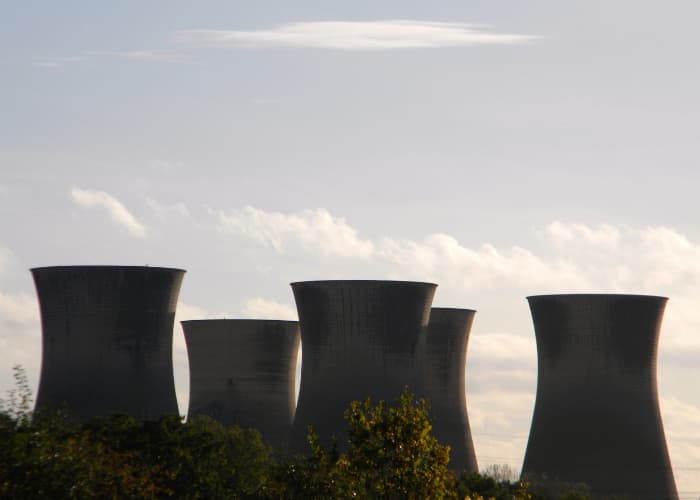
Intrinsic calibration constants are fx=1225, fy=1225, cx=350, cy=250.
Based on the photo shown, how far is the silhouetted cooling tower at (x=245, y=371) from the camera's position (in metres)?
39.1

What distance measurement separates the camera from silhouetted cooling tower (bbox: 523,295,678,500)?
33.3 metres

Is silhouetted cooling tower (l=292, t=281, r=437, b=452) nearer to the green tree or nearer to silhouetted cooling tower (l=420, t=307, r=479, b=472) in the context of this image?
silhouetted cooling tower (l=420, t=307, r=479, b=472)

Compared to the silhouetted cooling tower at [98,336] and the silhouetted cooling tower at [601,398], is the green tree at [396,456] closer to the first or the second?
the silhouetted cooling tower at [98,336]

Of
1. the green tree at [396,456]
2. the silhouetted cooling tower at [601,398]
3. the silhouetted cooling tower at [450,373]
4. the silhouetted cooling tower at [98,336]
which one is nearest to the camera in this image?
the green tree at [396,456]

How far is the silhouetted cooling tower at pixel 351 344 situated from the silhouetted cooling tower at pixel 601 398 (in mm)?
4540

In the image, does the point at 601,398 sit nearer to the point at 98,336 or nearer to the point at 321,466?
the point at 98,336

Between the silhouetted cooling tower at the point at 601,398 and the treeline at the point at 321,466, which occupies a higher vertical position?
the silhouetted cooling tower at the point at 601,398

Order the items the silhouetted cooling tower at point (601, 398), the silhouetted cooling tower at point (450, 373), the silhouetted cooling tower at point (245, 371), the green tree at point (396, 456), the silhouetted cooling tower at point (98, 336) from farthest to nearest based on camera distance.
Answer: the silhouetted cooling tower at point (450, 373) < the silhouetted cooling tower at point (245, 371) < the silhouetted cooling tower at point (601, 398) < the silhouetted cooling tower at point (98, 336) < the green tree at point (396, 456)

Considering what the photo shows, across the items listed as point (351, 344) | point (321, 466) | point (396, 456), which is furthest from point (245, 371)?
point (396, 456)

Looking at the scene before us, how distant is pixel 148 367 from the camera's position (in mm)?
32656

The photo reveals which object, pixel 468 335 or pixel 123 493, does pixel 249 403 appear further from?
pixel 123 493

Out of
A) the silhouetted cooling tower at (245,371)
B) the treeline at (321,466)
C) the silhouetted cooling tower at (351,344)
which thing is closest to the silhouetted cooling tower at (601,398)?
the silhouetted cooling tower at (351,344)

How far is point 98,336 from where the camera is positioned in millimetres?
31719

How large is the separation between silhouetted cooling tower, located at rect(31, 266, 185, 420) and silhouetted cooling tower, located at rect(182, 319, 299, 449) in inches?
257
